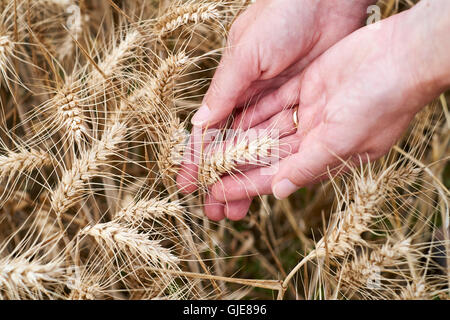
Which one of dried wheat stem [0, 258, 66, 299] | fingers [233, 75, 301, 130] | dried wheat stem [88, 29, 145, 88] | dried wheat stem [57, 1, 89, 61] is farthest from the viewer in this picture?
fingers [233, 75, 301, 130]

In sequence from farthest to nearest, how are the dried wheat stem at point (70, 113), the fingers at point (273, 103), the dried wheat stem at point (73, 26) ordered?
the fingers at point (273, 103)
the dried wheat stem at point (73, 26)
the dried wheat stem at point (70, 113)

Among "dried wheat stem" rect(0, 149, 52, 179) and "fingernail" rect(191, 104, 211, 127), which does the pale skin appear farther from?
"dried wheat stem" rect(0, 149, 52, 179)

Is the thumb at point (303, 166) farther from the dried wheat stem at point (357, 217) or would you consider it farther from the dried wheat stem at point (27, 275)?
the dried wheat stem at point (27, 275)

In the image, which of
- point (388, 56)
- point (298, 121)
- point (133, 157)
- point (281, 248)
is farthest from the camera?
point (281, 248)

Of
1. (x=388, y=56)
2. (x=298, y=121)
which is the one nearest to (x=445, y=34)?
(x=388, y=56)

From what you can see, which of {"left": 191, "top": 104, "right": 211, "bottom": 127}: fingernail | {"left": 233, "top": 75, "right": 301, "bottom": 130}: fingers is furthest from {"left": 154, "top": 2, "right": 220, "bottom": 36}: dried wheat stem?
{"left": 233, "top": 75, "right": 301, "bottom": 130}: fingers

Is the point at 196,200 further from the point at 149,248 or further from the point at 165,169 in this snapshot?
the point at 149,248

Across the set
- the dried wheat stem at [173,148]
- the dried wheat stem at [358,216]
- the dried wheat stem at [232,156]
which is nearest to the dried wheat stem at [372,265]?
the dried wheat stem at [358,216]
